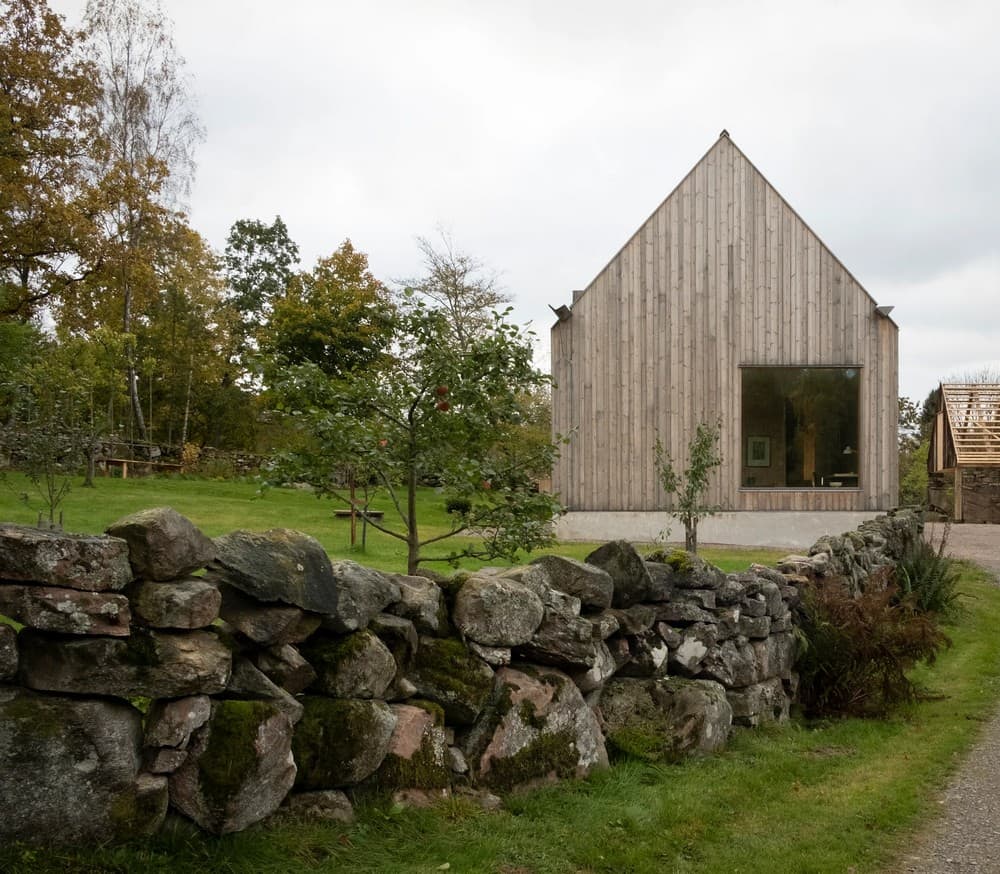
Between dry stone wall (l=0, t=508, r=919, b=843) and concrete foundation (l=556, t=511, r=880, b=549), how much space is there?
12.2 metres

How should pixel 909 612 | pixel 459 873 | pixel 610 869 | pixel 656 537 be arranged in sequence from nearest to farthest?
pixel 459 873 → pixel 610 869 → pixel 909 612 → pixel 656 537

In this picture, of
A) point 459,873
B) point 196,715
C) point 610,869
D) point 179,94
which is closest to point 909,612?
point 610,869

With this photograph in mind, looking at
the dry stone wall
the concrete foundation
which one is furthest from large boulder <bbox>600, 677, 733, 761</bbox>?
the concrete foundation

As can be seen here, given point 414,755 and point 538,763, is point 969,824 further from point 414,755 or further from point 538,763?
point 414,755

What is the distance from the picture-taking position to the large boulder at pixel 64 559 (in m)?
3.62

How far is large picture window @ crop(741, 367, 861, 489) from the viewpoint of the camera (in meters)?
19.5

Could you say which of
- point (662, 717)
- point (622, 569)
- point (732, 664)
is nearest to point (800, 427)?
point (732, 664)

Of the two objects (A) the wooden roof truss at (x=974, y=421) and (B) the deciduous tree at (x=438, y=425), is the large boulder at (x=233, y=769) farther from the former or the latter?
(A) the wooden roof truss at (x=974, y=421)

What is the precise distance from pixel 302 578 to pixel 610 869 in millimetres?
2085

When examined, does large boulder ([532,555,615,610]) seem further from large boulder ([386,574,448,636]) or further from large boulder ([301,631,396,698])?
large boulder ([301,631,396,698])

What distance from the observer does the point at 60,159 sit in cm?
2605

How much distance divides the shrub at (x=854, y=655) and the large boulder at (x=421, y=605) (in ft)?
14.5

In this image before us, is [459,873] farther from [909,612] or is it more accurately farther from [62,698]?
[909,612]

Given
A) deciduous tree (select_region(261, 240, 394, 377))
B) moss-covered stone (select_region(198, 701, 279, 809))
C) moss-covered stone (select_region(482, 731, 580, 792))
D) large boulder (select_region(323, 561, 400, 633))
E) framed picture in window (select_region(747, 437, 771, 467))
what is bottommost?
moss-covered stone (select_region(482, 731, 580, 792))
